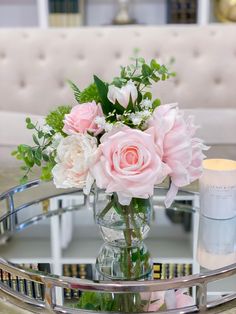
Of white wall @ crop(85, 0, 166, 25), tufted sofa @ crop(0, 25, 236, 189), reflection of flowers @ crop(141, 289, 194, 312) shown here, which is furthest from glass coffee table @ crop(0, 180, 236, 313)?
white wall @ crop(85, 0, 166, 25)

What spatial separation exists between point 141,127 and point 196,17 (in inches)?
103

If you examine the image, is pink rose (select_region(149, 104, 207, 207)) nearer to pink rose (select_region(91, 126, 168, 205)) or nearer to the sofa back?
pink rose (select_region(91, 126, 168, 205))

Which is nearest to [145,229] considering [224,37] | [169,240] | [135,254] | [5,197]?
[135,254]

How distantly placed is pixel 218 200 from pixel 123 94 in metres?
0.41

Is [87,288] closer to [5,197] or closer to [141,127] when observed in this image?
[141,127]

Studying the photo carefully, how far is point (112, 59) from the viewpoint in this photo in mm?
2316

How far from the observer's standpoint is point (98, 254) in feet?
3.13

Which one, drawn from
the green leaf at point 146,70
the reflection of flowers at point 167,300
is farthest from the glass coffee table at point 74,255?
the green leaf at point 146,70

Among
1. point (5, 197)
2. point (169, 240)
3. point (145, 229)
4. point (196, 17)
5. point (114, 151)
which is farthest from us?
point (196, 17)

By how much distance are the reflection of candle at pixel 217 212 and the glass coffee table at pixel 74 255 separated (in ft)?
0.09

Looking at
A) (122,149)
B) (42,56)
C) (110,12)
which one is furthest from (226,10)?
(122,149)

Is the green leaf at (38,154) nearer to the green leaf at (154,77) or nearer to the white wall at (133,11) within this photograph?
the green leaf at (154,77)

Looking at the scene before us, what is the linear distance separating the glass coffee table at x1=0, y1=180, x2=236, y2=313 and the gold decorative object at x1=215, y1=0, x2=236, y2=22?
2.12 m

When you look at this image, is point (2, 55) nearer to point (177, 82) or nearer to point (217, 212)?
point (177, 82)
